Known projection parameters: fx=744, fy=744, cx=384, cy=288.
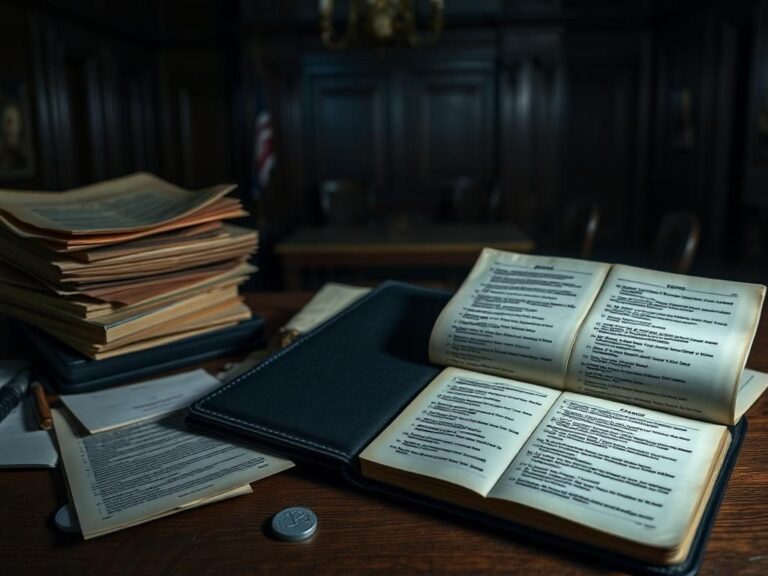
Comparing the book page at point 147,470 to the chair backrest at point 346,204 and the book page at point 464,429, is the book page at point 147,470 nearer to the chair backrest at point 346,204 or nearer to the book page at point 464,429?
the book page at point 464,429

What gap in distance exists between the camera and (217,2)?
730cm

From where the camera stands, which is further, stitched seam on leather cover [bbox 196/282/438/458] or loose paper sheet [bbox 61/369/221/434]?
loose paper sheet [bbox 61/369/221/434]

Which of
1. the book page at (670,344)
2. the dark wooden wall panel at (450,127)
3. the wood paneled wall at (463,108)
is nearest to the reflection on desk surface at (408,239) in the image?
the wood paneled wall at (463,108)

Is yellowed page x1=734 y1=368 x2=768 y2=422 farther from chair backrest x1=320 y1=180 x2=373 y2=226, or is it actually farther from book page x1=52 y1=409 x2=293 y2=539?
chair backrest x1=320 y1=180 x2=373 y2=226

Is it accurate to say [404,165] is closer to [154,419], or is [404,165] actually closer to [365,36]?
[365,36]

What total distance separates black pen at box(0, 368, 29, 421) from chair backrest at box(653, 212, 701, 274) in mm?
2253

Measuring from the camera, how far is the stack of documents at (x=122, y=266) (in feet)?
3.57

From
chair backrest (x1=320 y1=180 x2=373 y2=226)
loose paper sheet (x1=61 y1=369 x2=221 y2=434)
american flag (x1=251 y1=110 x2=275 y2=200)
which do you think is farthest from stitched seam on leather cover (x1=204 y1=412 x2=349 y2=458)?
american flag (x1=251 y1=110 x2=275 y2=200)

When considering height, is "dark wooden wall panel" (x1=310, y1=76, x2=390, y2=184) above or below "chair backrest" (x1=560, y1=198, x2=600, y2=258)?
above

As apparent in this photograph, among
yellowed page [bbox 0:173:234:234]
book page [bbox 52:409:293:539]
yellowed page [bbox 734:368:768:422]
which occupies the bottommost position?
book page [bbox 52:409:293:539]

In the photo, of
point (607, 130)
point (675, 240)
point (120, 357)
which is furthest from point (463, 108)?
point (120, 357)

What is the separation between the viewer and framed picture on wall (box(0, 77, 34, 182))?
464 cm

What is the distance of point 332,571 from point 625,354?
1.48ft

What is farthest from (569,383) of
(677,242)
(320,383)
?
(677,242)
